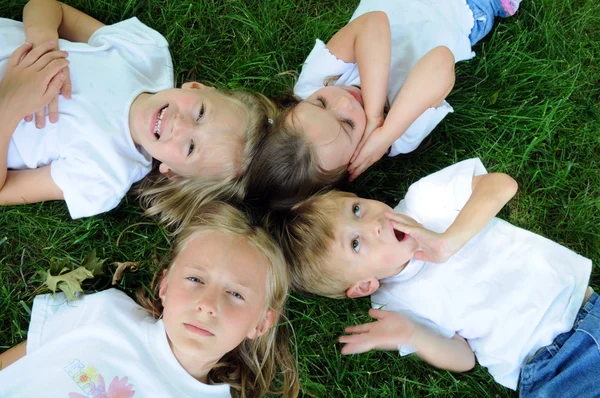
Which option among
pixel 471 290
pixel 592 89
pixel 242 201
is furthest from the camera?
pixel 592 89

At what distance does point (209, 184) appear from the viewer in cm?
263

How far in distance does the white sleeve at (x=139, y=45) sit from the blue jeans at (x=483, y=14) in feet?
5.86

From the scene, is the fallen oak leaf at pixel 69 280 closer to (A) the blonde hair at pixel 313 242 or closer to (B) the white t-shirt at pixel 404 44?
(A) the blonde hair at pixel 313 242

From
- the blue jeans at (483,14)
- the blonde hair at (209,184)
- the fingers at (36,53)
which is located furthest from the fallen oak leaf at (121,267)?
the blue jeans at (483,14)

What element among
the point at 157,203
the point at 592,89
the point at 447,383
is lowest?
the point at 447,383

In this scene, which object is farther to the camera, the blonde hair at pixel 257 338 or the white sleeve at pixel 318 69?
the white sleeve at pixel 318 69

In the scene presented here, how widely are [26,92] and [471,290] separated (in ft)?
7.84

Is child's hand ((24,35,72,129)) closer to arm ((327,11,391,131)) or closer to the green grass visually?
the green grass

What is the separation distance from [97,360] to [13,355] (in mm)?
461

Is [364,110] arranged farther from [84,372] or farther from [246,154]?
[84,372]

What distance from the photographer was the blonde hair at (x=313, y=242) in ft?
7.99

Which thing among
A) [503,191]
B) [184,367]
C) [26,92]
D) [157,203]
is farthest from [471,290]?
[26,92]

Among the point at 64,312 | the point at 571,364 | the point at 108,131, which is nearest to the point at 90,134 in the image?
the point at 108,131

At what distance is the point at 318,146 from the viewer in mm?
2490
